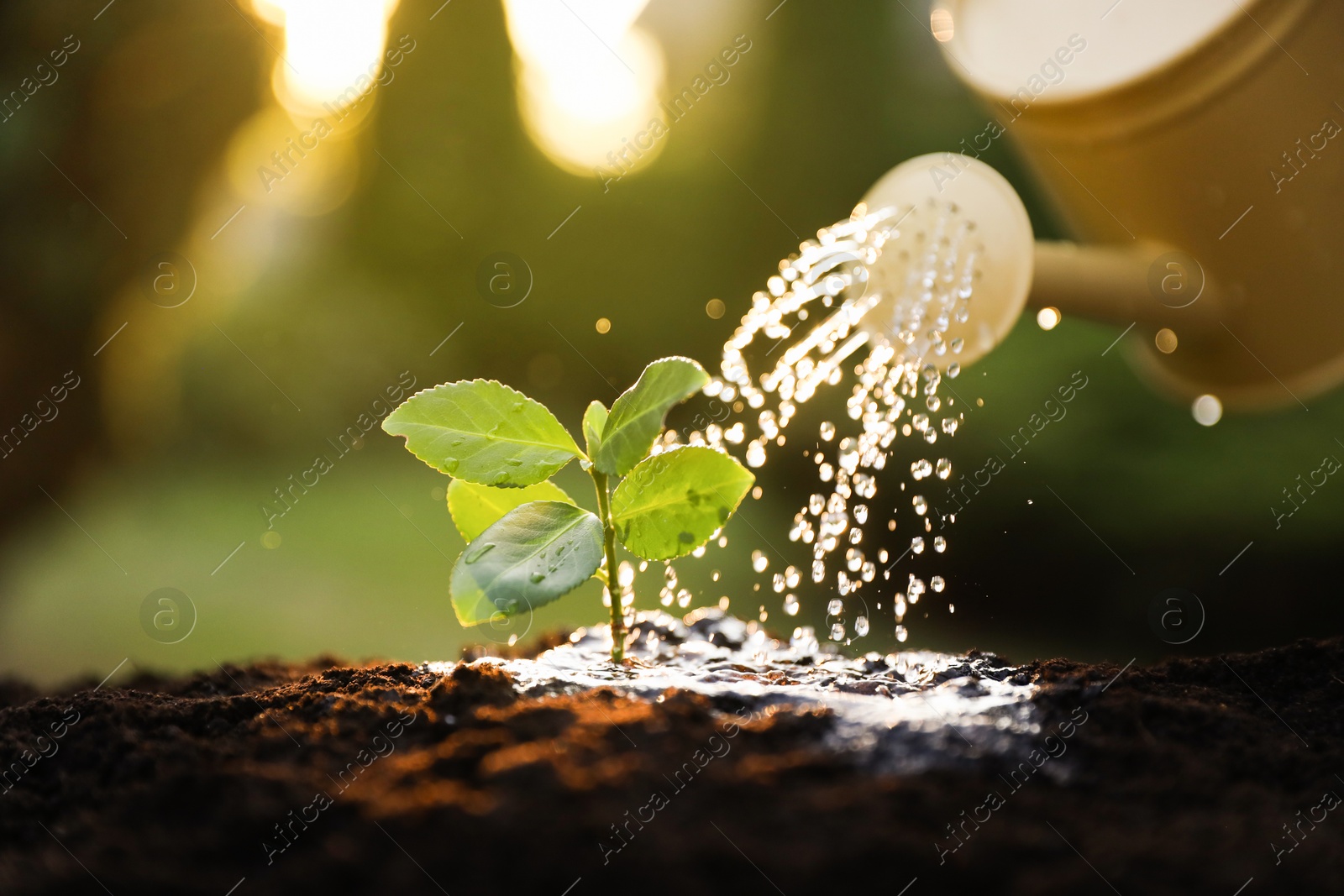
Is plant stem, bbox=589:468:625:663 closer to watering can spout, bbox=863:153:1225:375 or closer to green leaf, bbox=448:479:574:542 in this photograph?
green leaf, bbox=448:479:574:542

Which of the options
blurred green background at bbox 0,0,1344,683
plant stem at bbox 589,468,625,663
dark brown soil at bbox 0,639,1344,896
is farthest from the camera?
blurred green background at bbox 0,0,1344,683

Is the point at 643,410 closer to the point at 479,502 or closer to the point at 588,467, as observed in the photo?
the point at 588,467

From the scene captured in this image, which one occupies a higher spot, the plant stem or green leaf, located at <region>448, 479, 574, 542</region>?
green leaf, located at <region>448, 479, 574, 542</region>

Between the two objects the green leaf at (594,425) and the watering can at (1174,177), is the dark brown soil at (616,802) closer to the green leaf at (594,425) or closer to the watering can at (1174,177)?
the green leaf at (594,425)

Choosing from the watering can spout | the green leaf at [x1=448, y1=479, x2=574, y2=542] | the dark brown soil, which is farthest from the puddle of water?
the watering can spout

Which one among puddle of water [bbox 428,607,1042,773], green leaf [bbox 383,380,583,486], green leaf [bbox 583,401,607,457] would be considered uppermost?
green leaf [bbox 383,380,583,486]

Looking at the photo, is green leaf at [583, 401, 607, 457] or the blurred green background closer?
green leaf at [583, 401, 607, 457]

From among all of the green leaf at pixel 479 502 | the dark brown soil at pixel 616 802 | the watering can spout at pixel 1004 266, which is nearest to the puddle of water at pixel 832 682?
the dark brown soil at pixel 616 802
